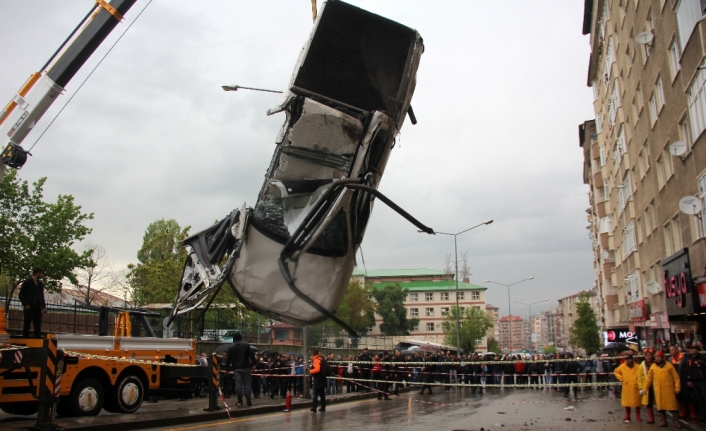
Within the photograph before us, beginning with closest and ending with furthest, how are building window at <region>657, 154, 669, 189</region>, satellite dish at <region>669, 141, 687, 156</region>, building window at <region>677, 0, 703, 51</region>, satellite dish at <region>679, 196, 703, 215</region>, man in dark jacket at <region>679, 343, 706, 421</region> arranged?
1. man in dark jacket at <region>679, 343, 706, 421</region>
2. building window at <region>677, 0, 703, 51</region>
3. satellite dish at <region>679, 196, 703, 215</region>
4. satellite dish at <region>669, 141, 687, 156</region>
5. building window at <region>657, 154, 669, 189</region>

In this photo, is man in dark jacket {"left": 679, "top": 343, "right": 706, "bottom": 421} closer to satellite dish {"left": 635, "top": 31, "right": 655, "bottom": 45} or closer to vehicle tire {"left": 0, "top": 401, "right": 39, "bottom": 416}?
satellite dish {"left": 635, "top": 31, "right": 655, "bottom": 45}

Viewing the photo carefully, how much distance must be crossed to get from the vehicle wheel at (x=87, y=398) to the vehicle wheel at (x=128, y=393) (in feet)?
1.14

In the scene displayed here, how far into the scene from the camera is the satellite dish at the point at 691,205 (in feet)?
51.9

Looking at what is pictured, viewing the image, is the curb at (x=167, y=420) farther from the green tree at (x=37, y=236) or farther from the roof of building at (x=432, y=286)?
the roof of building at (x=432, y=286)

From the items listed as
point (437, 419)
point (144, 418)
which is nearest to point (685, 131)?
point (437, 419)

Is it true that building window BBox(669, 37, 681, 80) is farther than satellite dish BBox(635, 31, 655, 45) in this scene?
No

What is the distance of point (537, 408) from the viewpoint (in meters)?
16.2

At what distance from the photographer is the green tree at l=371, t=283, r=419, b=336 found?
82.8 metres

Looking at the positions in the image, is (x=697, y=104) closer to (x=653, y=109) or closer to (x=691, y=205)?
(x=691, y=205)

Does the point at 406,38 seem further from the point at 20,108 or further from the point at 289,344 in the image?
the point at 289,344

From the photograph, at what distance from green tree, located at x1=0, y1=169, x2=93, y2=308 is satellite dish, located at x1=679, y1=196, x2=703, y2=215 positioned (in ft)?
83.3

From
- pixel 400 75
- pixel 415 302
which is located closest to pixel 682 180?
pixel 400 75

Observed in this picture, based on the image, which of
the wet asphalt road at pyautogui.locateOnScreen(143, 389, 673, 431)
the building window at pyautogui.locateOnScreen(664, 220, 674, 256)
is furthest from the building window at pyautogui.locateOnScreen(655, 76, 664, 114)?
the wet asphalt road at pyautogui.locateOnScreen(143, 389, 673, 431)

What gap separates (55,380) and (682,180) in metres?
16.7
